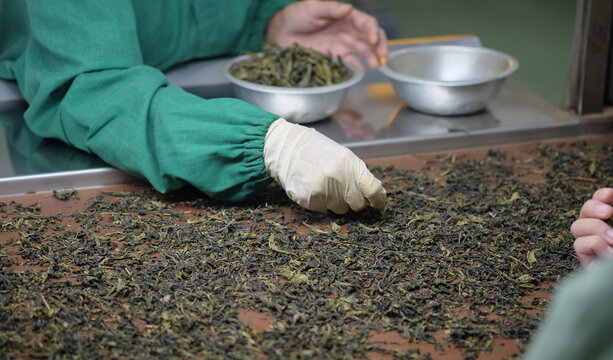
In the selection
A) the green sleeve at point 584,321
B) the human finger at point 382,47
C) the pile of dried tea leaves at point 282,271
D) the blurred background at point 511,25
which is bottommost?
the blurred background at point 511,25

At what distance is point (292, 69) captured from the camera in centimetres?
189

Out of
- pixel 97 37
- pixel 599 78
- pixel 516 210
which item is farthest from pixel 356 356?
pixel 599 78

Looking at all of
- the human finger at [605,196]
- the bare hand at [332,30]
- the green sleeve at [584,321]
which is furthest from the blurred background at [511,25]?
Result: the green sleeve at [584,321]

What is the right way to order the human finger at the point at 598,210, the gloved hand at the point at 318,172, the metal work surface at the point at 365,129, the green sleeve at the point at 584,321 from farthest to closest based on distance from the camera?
1. the metal work surface at the point at 365,129
2. the gloved hand at the point at 318,172
3. the human finger at the point at 598,210
4. the green sleeve at the point at 584,321

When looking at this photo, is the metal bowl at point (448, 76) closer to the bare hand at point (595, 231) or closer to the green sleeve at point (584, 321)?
the bare hand at point (595, 231)

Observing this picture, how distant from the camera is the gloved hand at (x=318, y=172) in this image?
1.39 metres

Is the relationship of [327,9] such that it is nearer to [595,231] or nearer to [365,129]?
[365,129]

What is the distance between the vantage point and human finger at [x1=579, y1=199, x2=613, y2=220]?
3.90 feet

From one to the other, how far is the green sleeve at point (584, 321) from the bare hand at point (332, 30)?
5.00ft

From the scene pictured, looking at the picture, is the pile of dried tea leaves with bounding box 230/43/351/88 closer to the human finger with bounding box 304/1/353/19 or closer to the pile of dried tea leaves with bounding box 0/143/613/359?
the human finger with bounding box 304/1/353/19

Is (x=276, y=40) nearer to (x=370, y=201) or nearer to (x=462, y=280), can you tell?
(x=370, y=201)

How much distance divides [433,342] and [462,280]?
7.8 inches

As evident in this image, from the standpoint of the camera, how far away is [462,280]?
1243mm

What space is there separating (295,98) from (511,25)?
456 centimetres
